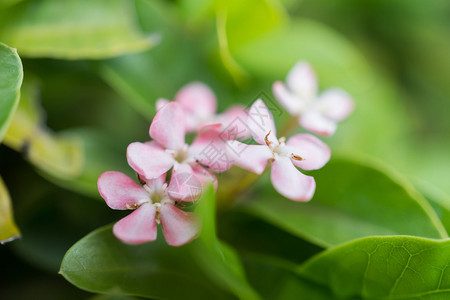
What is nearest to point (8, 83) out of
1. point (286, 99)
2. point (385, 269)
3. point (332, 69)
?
point (286, 99)

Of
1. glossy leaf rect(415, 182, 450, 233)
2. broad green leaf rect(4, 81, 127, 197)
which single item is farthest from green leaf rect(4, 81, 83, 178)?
glossy leaf rect(415, 182, 450, 233)

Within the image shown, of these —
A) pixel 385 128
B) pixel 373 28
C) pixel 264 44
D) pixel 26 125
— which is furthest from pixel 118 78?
pixel 373 28

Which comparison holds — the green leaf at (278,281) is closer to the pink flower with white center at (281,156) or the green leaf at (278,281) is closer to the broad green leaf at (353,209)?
the broad green leaf at (353,209)

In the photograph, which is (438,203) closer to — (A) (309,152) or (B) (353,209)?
(B) (353,209)

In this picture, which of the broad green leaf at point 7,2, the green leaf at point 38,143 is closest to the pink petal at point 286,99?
the green leaf at point 38,143

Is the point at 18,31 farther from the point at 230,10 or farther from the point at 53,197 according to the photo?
the point at 230,10

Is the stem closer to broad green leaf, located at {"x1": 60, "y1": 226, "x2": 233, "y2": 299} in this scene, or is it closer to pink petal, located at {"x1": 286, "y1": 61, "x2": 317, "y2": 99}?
pink petal, located at {"x1": 286, "y1": 61, "x2": 317, "y2": 99}
